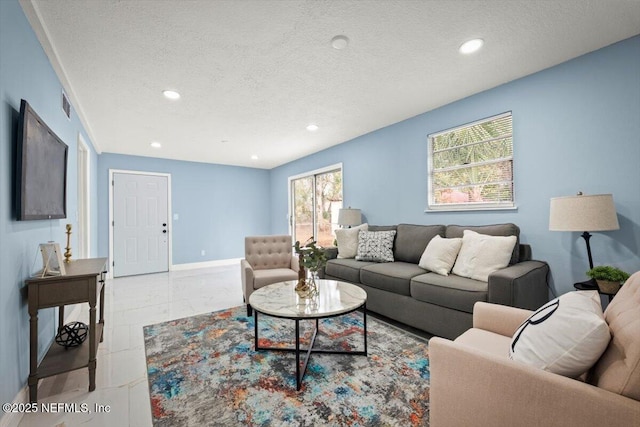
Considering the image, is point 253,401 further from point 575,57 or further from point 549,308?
point 575,57

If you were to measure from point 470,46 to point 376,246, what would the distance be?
224 centimetres

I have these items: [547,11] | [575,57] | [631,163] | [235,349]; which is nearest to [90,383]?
[235,349]

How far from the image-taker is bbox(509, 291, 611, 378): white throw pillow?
919mm

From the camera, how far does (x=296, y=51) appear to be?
2.22m

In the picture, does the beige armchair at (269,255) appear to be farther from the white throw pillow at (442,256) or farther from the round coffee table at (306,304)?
the white throw pillow at (442,256)

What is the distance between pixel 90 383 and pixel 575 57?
4.53 m

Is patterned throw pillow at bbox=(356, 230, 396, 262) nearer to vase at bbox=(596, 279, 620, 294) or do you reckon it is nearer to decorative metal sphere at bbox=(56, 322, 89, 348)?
vase at bbox=(596, 279, 620, 294)

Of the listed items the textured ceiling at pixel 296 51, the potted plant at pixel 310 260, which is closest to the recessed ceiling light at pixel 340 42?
the textured ceiling at pixel 296 51

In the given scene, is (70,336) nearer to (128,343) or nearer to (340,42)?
(128,343)

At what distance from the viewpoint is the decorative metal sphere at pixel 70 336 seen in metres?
2.03

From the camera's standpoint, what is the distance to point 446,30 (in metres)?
1.99

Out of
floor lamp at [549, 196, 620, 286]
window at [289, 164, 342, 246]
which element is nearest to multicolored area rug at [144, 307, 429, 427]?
floor lamp at [549, 196, 620, 286]

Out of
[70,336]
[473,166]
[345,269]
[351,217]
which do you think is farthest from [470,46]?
[70,336]

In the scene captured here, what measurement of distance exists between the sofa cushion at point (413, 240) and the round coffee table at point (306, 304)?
117 cm
